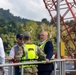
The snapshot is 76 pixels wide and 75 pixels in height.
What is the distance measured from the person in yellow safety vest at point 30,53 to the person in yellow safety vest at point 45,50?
0.97 feet

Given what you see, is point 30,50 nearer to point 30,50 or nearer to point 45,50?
point 30,50

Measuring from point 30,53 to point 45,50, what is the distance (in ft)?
2.09

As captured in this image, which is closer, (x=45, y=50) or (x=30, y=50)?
(x=30, y=50)

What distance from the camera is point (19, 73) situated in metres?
9.24

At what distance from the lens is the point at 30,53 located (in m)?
9.02

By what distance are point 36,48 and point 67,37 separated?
60.8 ft

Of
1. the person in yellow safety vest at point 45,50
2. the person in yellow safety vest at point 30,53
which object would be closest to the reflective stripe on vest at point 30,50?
the person in yellow safety vest at point 30,53

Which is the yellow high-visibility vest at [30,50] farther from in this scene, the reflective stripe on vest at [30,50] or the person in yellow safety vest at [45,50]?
the person in yellow safety vest at [45,50]

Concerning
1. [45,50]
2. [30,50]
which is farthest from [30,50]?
[45,50]

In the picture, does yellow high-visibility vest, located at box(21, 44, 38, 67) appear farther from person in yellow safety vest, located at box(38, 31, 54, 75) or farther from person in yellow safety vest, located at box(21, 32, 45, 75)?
person in yellow safety vest, located at box(38, 31, 54, 75)

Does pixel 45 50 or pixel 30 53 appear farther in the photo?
pixel 45 50

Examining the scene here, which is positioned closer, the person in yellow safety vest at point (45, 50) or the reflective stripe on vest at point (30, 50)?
the reflective stripe on vest at point (30, 50)

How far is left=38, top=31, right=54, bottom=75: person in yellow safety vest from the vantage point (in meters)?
9.45

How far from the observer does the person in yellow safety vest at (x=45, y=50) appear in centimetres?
945
